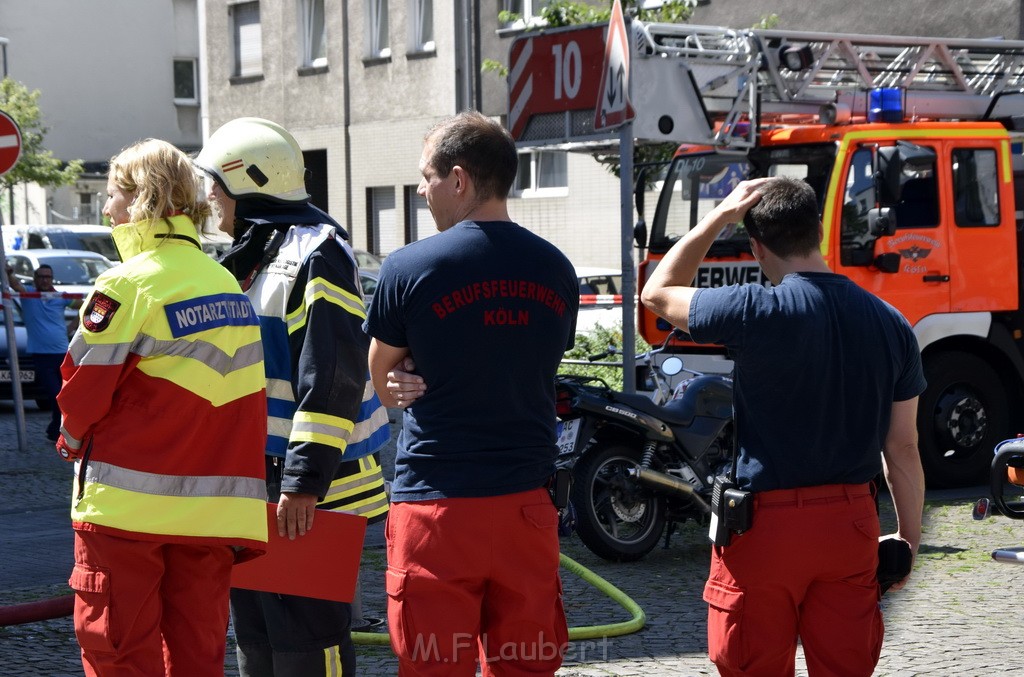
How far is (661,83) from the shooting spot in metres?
10.2

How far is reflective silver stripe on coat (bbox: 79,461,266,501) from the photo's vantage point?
377cm

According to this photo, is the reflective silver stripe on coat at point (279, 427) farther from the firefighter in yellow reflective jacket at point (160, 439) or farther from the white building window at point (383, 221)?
the white building window at point (383, 221)

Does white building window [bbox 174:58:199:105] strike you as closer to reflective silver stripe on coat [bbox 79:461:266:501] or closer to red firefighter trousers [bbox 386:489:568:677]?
reflective silver stripe on coat [bbox 79:461:266:501]

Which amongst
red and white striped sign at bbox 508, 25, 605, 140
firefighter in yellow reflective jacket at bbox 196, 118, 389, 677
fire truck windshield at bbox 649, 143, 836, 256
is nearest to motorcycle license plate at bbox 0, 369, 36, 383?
red and white striped sign at bbox 508, 25, 605, 140

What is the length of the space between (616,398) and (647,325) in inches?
126

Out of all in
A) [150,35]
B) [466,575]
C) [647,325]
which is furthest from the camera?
[150,35]

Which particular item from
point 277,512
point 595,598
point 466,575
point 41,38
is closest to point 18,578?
point 595,598

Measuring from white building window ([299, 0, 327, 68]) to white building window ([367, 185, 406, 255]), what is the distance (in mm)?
3318

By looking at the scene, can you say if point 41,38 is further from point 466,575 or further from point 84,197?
point 466,575

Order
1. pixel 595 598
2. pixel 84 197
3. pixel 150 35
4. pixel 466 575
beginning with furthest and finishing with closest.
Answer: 1. pixel 150 35
2. pixel 84 197
3. pixel 595 598
4. pixel 466 575

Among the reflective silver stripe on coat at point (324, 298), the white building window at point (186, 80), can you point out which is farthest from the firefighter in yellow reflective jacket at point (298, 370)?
the white building window at point (186, 80)

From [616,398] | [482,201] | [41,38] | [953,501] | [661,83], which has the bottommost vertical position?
[953,501]

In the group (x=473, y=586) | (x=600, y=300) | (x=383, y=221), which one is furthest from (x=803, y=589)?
(x=383, y=221)

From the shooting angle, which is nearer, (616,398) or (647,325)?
(616,398)
